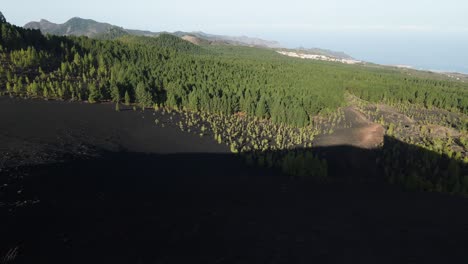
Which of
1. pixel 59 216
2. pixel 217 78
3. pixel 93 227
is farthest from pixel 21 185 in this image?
pixel 217 78

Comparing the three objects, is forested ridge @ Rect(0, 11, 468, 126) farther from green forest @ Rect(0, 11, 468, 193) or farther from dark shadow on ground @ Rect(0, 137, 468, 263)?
dark shadow on ground @ Rect(0, 137, 468, 263)

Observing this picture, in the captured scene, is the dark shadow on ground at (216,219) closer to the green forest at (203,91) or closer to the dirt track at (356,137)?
the green forest at (203,91)

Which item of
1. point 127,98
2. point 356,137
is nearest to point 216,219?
point 356,137

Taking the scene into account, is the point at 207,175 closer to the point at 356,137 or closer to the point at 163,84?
the point at 356,137

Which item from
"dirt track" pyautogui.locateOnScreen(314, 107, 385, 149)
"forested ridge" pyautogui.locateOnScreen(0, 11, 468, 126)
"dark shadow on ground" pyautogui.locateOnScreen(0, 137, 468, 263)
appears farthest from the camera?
"forested ridge" pyautogui.locateOnScreen(0, 11, 468, 126)

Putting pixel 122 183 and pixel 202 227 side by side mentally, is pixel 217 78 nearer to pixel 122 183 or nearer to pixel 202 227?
pixel 122 183

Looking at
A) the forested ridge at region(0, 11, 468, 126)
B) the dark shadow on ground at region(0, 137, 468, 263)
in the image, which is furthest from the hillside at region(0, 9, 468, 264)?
the forested ridge at region(0, 11, 468, 126)
